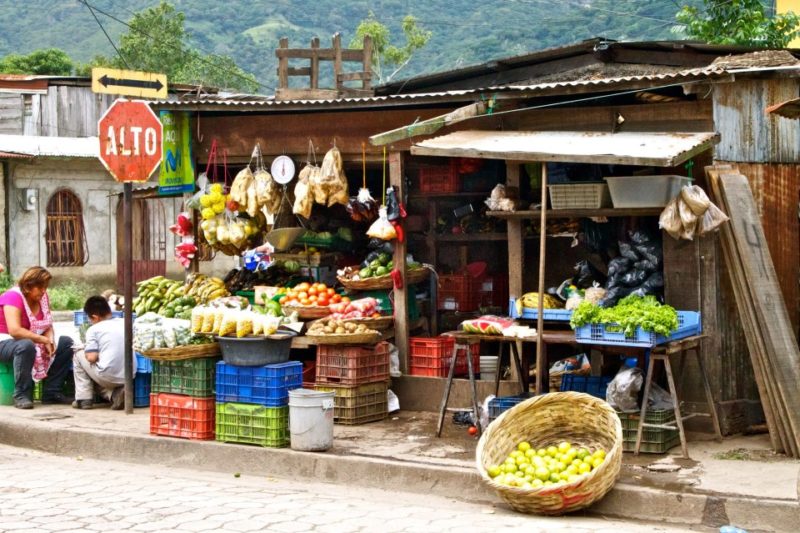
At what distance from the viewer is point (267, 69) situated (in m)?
64.0

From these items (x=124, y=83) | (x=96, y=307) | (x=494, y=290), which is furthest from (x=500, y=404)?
(x=124, y=83)

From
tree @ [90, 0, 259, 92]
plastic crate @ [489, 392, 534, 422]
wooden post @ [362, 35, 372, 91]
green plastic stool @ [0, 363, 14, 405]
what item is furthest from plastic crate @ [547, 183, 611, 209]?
tree @ [90, 0, 259, 92]

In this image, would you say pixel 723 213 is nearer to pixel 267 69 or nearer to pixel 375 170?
pixel 375 170

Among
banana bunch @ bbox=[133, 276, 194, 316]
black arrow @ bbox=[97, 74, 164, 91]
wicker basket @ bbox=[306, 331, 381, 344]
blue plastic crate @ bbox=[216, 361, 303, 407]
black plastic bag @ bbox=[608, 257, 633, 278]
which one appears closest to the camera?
blue plastic crate @ bbox=[216, 361, 303, 407]

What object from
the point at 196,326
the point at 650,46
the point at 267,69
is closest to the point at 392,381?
the point at 196,326

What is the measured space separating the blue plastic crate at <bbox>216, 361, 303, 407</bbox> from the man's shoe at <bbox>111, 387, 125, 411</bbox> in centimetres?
250

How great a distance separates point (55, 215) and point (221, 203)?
50.4 ft

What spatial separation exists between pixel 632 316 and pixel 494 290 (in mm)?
4124

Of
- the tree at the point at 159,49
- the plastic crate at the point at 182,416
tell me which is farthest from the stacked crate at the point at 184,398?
the tree at the point at 159,49

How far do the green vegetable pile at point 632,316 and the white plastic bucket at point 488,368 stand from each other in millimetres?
2303

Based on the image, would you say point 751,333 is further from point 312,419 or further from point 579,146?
point 312,419

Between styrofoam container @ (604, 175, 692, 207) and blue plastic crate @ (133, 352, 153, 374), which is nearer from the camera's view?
styrofoam container @ (604, 175, 692, 207)

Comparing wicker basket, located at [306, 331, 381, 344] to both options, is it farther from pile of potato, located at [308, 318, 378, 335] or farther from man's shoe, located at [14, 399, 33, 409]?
man's shoe, located at [14, 399, 33, 409]

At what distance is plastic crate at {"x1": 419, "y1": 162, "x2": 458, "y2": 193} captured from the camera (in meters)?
12.3
